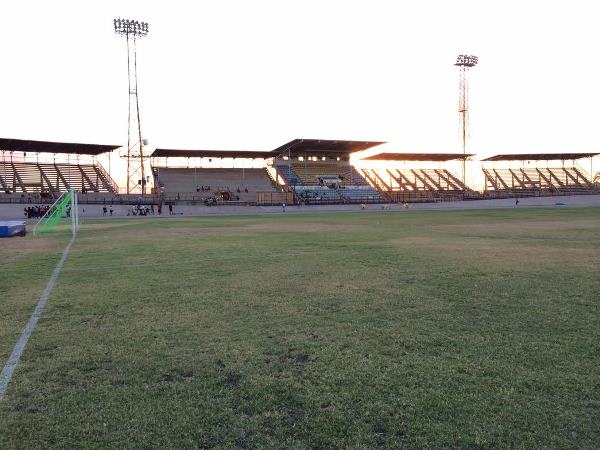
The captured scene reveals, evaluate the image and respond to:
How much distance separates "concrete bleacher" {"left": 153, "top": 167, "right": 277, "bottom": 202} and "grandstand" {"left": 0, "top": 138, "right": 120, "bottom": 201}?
6864mm

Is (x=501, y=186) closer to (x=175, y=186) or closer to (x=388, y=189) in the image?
(x=388, y=189)

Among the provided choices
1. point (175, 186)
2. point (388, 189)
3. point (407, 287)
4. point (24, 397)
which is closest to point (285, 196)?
point (175, 186)

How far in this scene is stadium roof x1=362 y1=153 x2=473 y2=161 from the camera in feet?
228

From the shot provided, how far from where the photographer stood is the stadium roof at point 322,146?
201 feet

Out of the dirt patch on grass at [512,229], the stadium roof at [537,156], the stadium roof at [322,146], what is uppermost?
the stadium roof at [322,146]

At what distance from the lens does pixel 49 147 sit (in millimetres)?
53562

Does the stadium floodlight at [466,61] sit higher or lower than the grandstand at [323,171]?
higher

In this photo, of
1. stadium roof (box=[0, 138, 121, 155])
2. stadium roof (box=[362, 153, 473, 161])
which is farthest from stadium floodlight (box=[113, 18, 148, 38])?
stadium roof (box=[362, 153, 473, 161])

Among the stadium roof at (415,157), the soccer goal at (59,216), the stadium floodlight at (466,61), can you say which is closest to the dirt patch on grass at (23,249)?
the soccer goal at (59,216)

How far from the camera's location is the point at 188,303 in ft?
23.0

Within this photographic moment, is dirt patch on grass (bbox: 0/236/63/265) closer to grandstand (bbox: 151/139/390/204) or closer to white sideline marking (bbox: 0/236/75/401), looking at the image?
white sideline marking (bbox: 0/236/75/401)

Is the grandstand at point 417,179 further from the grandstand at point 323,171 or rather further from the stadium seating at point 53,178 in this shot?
the stadium seating at point 53,178

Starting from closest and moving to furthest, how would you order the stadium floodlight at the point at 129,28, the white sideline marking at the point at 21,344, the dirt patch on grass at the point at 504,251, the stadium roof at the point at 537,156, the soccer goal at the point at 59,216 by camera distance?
the white sideline marking at the point at 21,344 < the dirt patch on grass at the point at 504,251 < the soccer goal at the point at 59,216 < the stadium floodlight at the point at 129,28 < the stadium roof at the point at 537,156

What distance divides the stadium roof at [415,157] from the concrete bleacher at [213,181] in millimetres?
18359
